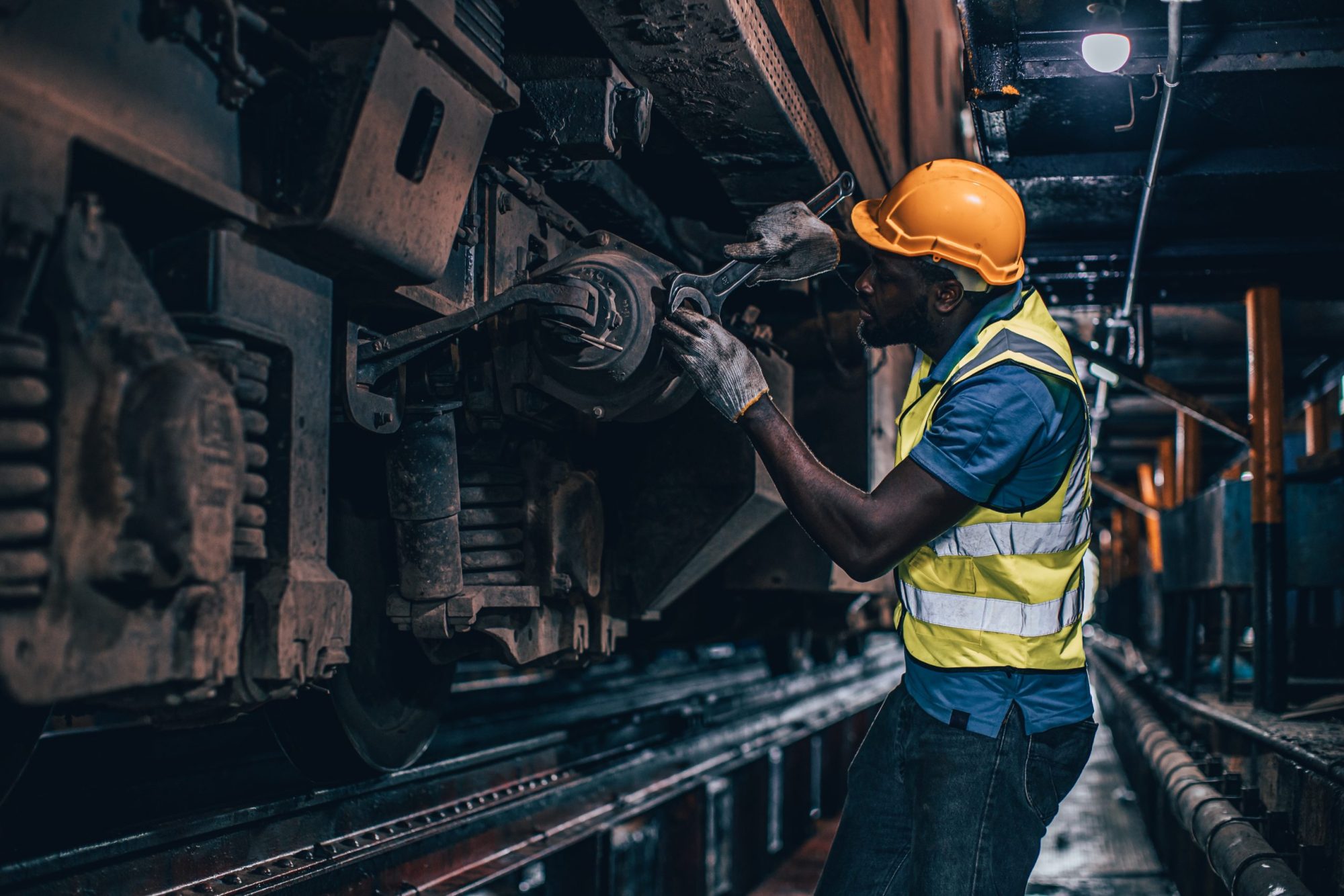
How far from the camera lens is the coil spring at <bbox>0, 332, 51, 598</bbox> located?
4.86 ft

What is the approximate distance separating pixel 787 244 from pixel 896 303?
0.34 meters

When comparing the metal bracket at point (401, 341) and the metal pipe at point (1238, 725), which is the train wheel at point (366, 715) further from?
the metal pipe at point (1238, 725)

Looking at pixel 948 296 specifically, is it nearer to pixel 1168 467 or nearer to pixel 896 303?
pixel 896 303

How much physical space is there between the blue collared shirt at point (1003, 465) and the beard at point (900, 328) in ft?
1.09

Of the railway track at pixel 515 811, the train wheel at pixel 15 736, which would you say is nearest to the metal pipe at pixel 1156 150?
the railway track at pixel 515 811

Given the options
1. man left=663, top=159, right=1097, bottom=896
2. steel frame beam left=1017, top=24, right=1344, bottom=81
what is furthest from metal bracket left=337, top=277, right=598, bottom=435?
steel frame beam left=1017, top=24, right=1344, bottom=81

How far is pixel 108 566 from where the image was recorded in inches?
62.5

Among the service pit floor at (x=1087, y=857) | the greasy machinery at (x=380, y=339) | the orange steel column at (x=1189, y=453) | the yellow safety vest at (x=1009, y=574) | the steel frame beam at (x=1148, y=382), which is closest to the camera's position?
the greasy machinery at (x=380, y=339)

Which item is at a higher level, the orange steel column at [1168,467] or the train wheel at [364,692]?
the orange steel column at [1168,467]

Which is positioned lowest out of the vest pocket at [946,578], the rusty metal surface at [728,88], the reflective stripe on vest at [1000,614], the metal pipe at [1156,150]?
the reflective stripe on vest at [1000,614]

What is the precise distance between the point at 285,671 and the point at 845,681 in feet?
30.8

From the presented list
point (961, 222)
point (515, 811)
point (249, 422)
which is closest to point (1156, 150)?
point (961, 222)

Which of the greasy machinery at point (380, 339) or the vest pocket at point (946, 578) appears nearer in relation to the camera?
the greasy machinery at point (380, 339)

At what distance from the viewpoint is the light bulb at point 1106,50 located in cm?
393
